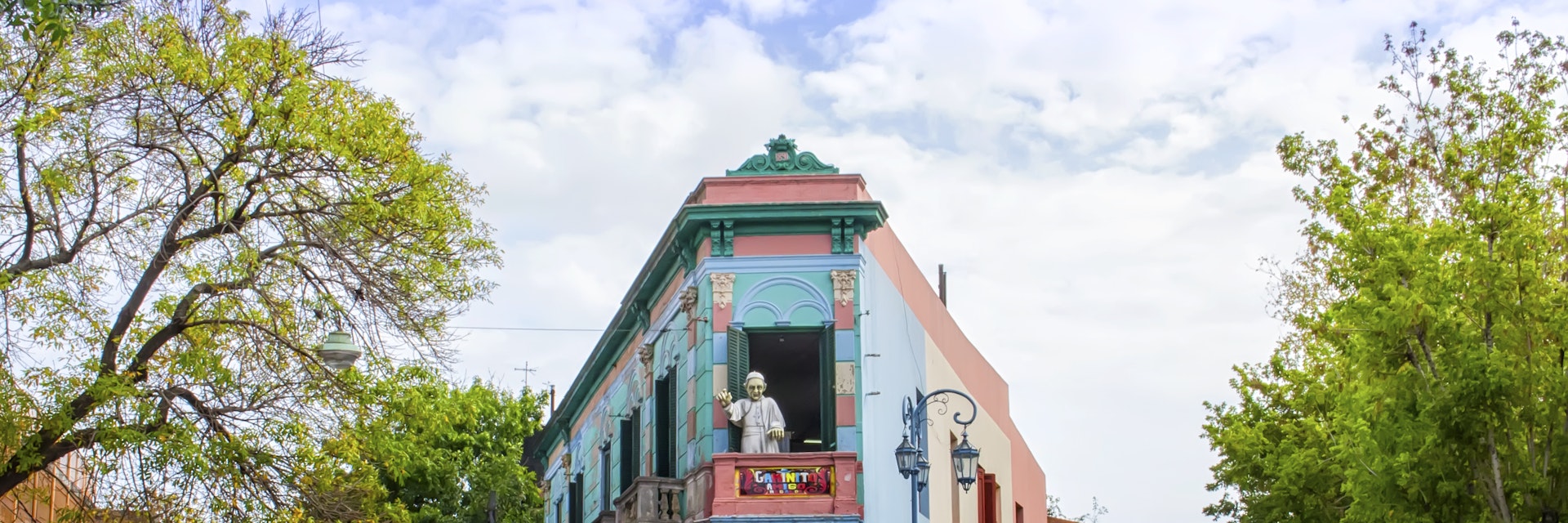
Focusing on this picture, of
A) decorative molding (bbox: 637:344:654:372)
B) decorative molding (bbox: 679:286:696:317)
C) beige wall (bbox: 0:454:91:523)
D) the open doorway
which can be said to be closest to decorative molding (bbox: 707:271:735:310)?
the open doorway

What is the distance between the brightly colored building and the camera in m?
19.4

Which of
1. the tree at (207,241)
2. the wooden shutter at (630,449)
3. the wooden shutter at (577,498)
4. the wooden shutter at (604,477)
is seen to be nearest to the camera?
the tree at (207,241)

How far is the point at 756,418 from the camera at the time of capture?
65.1ft

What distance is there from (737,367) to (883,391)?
1759 mm

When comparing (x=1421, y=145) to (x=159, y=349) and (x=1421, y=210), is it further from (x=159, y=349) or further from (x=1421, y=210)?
(x=159, y=349)

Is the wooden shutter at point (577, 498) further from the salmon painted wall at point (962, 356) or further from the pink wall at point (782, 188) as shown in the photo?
the pink wall at point (782, 188)

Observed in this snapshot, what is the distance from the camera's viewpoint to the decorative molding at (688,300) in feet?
68.8

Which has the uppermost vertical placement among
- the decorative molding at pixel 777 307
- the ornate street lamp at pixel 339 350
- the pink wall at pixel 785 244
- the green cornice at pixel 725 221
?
the green cornice at pixel 725 221

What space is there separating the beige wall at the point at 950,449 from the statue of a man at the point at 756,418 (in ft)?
11.1

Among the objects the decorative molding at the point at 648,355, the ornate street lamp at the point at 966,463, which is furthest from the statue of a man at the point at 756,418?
the decorative molding at the point at 648,355

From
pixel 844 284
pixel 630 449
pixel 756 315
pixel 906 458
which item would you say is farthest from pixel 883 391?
pixel 630 449

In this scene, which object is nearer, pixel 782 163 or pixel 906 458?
pixel 906 458

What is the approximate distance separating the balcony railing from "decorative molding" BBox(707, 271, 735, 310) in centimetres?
230

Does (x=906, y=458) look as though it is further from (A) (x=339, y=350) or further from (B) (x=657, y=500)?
(A) (x=339, y=350)
